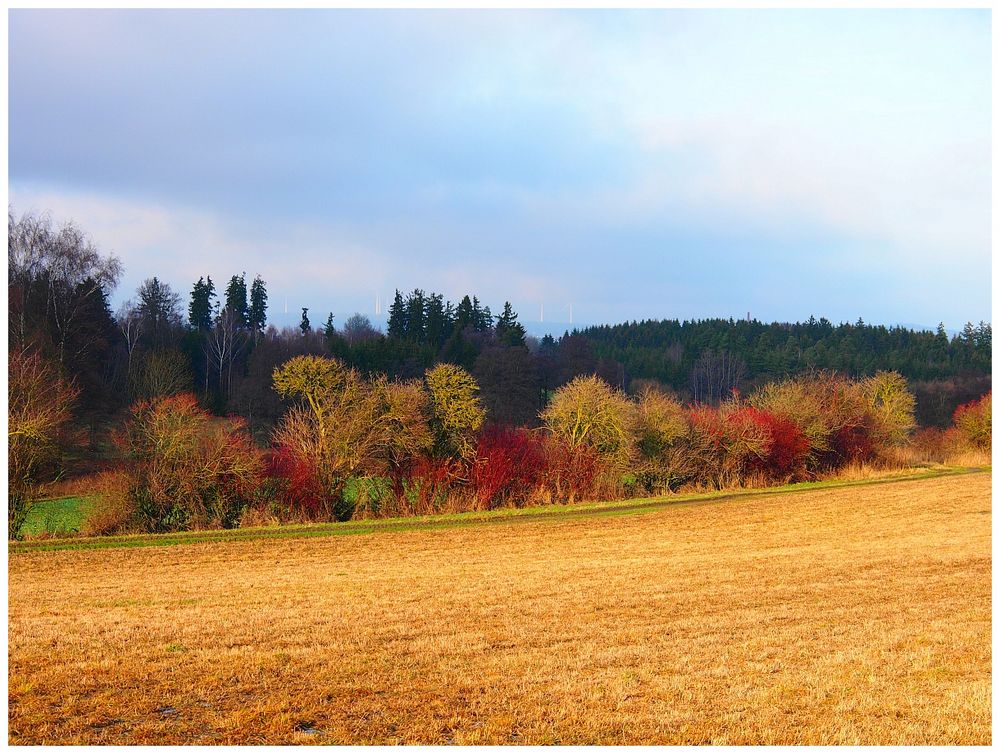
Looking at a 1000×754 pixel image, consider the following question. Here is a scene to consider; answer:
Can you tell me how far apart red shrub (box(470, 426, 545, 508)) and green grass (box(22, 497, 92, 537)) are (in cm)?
1483

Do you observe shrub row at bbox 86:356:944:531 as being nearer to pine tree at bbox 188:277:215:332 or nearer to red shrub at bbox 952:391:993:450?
red shrub at bbox 952:391:993:450

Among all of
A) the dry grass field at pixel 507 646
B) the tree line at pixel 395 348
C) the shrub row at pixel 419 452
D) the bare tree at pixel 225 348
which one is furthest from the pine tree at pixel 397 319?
the dry grass field at pixel 507 646

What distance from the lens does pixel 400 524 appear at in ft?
101

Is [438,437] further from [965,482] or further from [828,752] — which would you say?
[828,752]

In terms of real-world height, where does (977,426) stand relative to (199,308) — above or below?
below

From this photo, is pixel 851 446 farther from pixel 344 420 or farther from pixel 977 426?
pixel 344 420

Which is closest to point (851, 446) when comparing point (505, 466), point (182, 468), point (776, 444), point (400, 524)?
point (776, 444)

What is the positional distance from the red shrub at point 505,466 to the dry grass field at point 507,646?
13.6 metres

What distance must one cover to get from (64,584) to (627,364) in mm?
106879

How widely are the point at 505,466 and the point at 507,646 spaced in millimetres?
25595

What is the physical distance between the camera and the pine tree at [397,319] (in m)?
105

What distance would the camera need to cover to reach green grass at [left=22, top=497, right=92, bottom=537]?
2770 centimetres

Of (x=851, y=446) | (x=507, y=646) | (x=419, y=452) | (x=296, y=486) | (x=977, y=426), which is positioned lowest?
(x=507, y=646)

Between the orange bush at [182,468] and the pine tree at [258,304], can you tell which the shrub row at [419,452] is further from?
the pine tree at [258,304]
